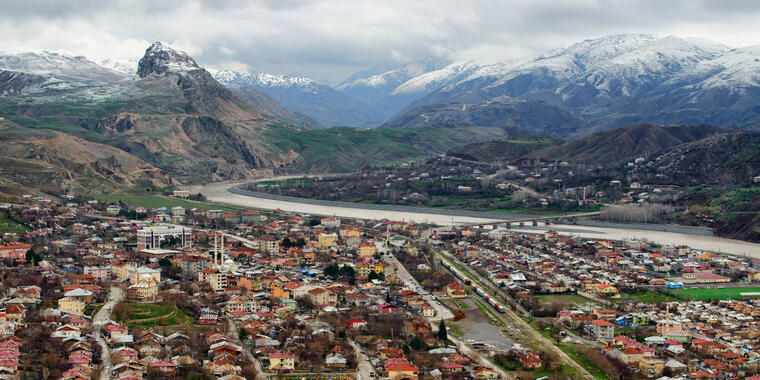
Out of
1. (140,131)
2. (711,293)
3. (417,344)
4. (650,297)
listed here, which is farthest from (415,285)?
(140,131)

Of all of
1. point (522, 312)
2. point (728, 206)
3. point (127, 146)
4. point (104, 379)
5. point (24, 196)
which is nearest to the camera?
point (104, 379)

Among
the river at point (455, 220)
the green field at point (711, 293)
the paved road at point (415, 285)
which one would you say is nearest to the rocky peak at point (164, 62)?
the river at point (455, 220)

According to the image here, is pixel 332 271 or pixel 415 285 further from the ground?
pixel 332 271

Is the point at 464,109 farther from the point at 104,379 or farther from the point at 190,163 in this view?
the point at 104,379

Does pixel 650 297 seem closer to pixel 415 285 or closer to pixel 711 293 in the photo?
pixel 711 293

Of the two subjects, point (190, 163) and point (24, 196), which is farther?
point (190, 163)

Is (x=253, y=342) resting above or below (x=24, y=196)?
below

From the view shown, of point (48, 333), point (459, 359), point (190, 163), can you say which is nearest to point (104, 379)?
point (48, 333)
